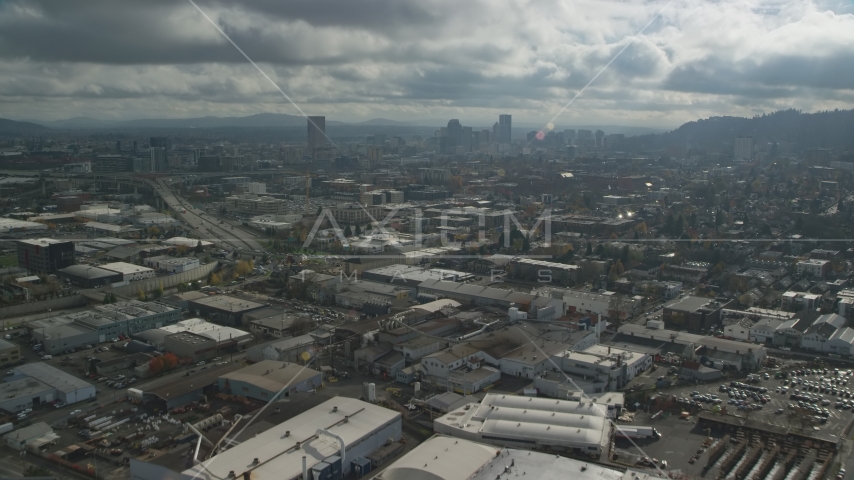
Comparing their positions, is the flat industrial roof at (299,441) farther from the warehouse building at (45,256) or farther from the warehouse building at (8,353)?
the warehouse building at (45,256)

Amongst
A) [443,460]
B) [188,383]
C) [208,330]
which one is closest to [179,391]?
[188,383]

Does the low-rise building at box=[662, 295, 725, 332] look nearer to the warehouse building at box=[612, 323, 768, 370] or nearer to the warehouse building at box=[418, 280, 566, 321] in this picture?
the warehouse building at box=[612, 323, 768, 370]

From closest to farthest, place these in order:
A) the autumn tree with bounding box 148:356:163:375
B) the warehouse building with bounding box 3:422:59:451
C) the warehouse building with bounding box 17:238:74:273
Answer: the warehouse building with bounding box 3:422:59:451 < the autumn tree with bounding box 148:356:163:375 < the warehouse building with bounding box 17:238:74:273

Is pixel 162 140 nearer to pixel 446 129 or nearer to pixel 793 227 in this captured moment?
pixel 446 129

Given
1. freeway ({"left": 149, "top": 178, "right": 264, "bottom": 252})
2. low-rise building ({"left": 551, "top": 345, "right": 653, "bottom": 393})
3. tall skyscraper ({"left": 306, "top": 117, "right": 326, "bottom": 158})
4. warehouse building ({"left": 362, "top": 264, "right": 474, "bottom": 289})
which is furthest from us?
tall skyscraper ({"left": 306, "top": 117, "right": 326, "bottom": 158})

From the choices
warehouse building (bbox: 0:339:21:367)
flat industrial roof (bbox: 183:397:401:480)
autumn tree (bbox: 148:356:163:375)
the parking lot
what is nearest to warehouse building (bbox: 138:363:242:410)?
autumn tree (bbox: 148:356:163:375)

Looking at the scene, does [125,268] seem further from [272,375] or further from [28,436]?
[28,436]

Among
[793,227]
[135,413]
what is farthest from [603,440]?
[793,227]

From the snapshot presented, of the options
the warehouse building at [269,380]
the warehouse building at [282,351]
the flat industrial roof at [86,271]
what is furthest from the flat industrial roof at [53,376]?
the flat industrial roof at [86,271]
